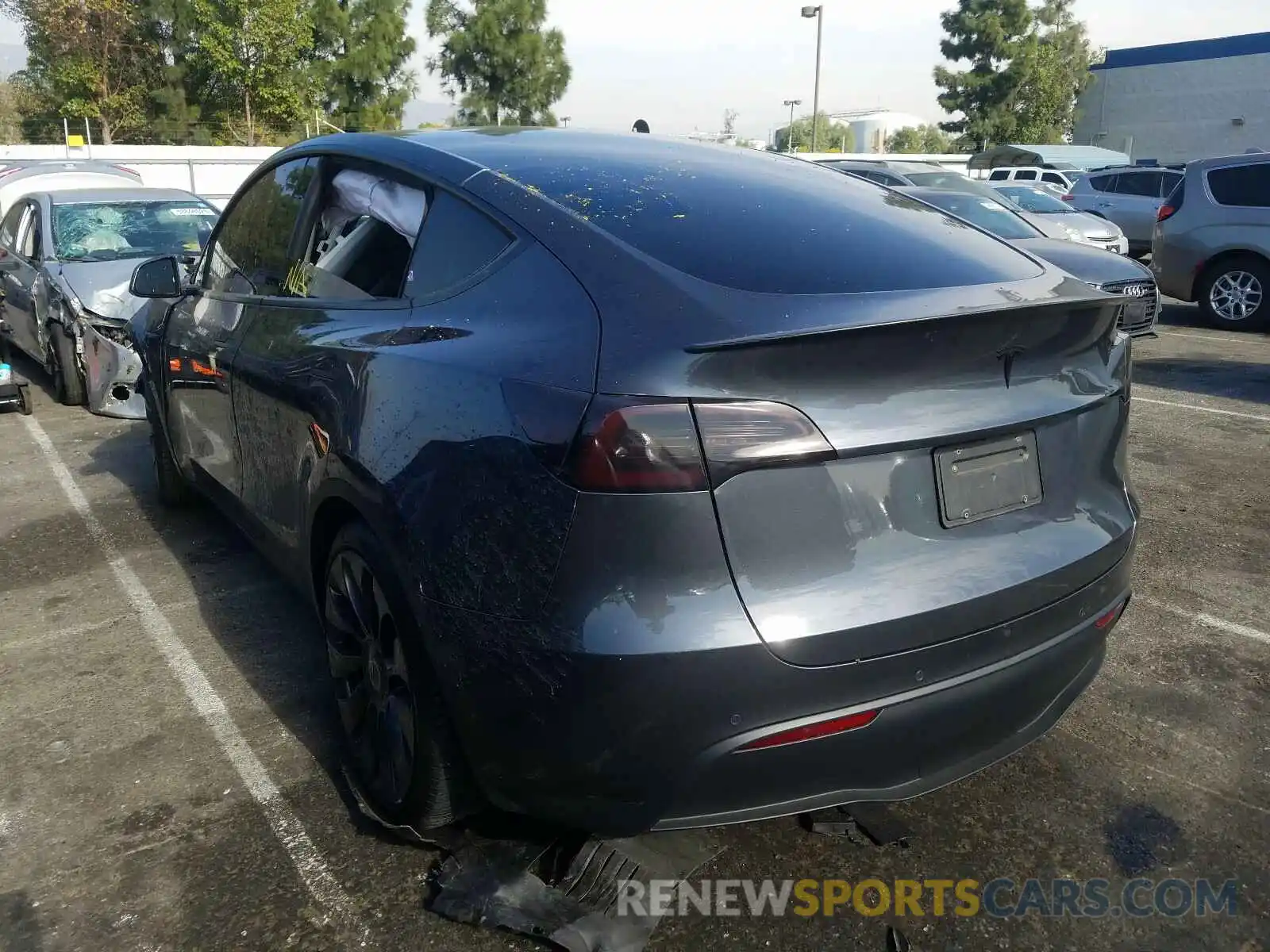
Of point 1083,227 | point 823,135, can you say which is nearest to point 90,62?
point 1083,227

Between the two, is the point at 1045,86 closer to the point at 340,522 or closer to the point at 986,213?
the point at 986,213

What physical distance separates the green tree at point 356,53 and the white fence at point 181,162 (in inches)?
808

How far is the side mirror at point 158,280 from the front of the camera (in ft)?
14.2

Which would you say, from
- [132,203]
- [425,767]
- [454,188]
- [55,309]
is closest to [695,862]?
[425,767]

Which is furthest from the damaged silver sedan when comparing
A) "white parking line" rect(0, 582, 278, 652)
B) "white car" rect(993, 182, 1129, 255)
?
"white car" rect(993, 182, 1129, 255)

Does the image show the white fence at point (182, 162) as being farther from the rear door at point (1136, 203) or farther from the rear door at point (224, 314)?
the rear door at point (224, 314)

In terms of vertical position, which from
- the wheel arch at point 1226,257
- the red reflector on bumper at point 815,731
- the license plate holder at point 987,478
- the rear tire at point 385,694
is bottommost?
the rear tire at point 385,694

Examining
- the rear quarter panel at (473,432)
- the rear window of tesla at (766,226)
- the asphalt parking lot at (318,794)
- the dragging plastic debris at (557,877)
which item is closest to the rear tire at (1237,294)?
the asphalt parking lot at (318,794)

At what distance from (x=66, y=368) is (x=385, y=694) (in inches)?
254

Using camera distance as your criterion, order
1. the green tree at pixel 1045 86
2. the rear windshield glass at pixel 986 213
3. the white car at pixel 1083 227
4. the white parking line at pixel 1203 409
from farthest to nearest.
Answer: the green tree at pixel 1045 86
the white car at pixel 1083 227
the rear windshield glass at pixel 986 213
the white parking line at pixel 1203 409

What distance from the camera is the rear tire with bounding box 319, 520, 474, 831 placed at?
237cm

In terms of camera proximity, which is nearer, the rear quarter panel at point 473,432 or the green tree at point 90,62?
the rear quarter panel at point 473,432

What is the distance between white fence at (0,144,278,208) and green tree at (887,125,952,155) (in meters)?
57.5

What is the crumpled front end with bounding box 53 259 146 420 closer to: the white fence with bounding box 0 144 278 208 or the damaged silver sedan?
the damaged silver sedan
